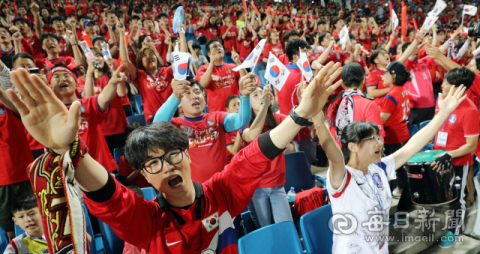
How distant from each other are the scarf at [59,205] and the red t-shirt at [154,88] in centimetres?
352

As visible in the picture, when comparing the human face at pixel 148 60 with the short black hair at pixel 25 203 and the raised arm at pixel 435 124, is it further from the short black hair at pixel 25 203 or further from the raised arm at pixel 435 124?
the raised arm at pixel 435 124

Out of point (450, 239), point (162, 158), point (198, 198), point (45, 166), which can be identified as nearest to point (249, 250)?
point (198, 198)

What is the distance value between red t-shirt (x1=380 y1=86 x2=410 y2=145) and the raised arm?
161cm

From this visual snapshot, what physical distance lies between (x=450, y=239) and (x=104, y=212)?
139 inches

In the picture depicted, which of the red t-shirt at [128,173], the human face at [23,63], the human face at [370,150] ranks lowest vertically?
the red t-shirt at [128,173]

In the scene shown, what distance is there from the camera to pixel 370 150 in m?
2.21

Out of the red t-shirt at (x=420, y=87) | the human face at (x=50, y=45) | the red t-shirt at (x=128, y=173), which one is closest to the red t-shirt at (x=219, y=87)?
the red t-shirt at (x=128, y=173)

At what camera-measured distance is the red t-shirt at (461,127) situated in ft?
10.6

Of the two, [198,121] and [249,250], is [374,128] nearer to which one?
[249,250]

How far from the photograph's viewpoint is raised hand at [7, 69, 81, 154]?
40.1 inches

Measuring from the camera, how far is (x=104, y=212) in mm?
1186

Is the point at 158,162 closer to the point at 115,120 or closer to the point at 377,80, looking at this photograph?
the point at 115,120

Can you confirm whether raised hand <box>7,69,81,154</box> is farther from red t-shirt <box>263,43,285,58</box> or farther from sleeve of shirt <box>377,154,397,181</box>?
red t-shirt <box>263,43,285,58</box>

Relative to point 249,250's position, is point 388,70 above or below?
above
